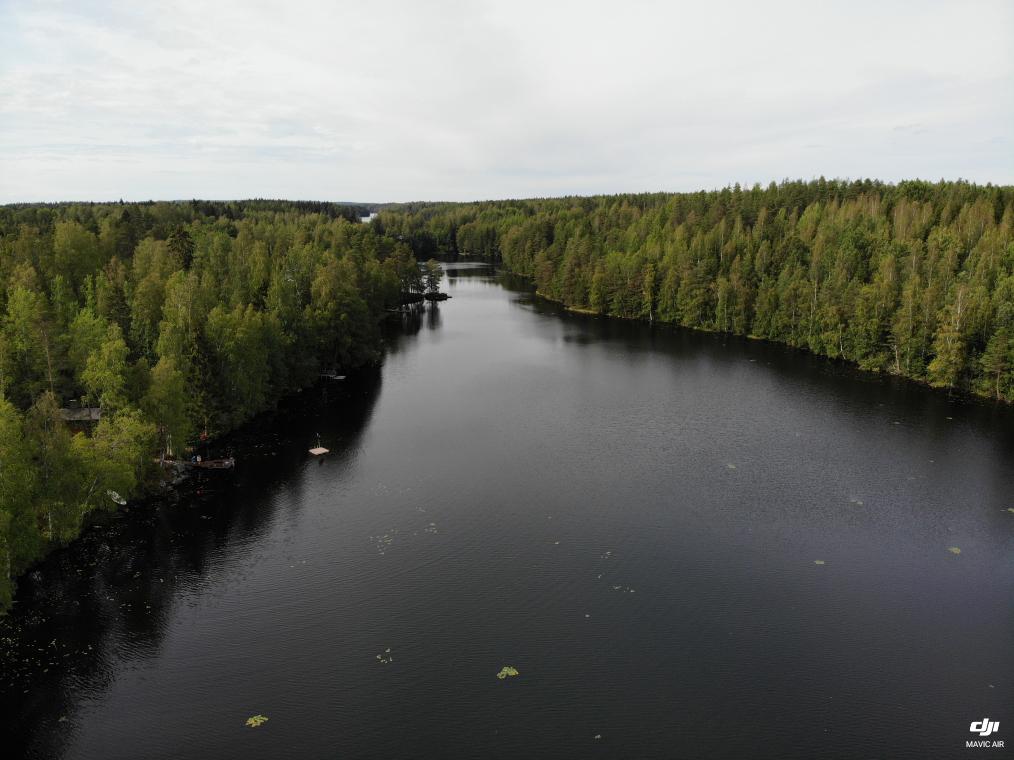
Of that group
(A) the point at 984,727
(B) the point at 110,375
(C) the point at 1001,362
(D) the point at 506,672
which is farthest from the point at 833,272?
(B) the point at 110,375

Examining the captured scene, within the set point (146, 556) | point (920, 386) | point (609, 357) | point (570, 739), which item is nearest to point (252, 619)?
point (146, 556)

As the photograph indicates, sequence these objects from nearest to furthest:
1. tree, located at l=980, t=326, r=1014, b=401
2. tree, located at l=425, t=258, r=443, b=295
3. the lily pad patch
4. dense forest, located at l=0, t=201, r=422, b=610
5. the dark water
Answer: the dark water
the lily pad patch
dense forest, located at l=0, t=201, r=422, b=610
tree, located at l=980, t=326, r=1014, b=401
tree, located at l=425, t=258, r=443, b=295

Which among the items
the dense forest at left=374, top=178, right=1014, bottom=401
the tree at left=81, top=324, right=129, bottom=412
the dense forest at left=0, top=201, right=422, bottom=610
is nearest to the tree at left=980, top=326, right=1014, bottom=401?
the dense forest at left=374, top=178, right=1014, bottom=401

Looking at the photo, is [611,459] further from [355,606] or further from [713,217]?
[713,217]

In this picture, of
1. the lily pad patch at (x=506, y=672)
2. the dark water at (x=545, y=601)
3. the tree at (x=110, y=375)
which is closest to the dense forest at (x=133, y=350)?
the tree at (x=110, y=375)

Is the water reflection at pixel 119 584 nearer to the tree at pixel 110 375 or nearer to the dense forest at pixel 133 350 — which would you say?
the dense forest at pixel 133 350

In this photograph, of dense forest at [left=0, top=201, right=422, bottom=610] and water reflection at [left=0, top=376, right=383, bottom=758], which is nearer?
water reflection at [left=0, top=376, right=383, bottom=758]

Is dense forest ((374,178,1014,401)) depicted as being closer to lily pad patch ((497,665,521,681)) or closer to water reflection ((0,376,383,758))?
lily pad patch ((497,665,521,681))

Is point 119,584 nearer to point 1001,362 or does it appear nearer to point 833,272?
point 1001,362
